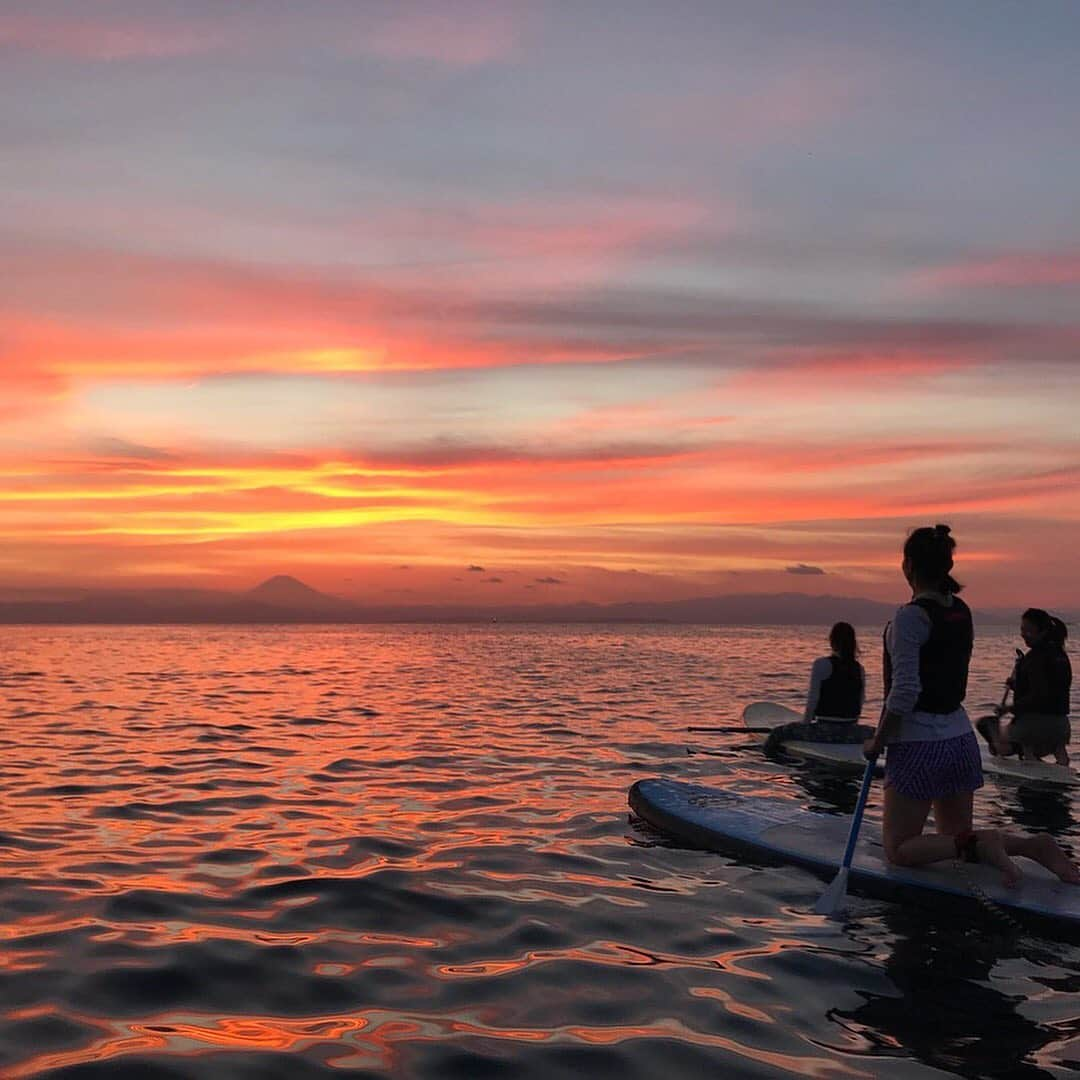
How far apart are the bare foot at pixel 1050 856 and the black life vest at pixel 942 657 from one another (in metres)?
1.05

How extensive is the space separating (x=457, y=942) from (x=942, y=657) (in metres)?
3.78

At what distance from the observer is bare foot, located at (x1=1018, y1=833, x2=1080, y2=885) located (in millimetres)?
7375

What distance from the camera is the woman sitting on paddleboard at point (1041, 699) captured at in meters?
13.6

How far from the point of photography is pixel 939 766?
7.40m

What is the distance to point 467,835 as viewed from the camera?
33.5 ft

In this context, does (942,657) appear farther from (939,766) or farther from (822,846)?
(822,846)

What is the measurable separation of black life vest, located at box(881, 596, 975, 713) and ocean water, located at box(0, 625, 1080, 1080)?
156cm

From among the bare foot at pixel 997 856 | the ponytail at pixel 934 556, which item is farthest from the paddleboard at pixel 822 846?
the ponytail at pixel 934 556

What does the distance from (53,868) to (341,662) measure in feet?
140

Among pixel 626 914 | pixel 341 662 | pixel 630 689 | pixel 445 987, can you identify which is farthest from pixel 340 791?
pixel 341 662

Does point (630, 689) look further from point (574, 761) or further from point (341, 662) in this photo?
point (341, 662)

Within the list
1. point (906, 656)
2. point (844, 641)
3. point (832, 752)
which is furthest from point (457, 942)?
point (832, 752)

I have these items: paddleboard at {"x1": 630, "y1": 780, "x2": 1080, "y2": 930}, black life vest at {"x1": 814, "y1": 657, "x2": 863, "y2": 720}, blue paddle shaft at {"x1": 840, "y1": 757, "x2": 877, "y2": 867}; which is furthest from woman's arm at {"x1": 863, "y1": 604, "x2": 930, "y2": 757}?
black life vest at {"x1": 814, "y1": 657, "x2": 863, "y2": 720}

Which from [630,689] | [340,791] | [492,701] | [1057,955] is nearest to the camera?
[1057,955]
